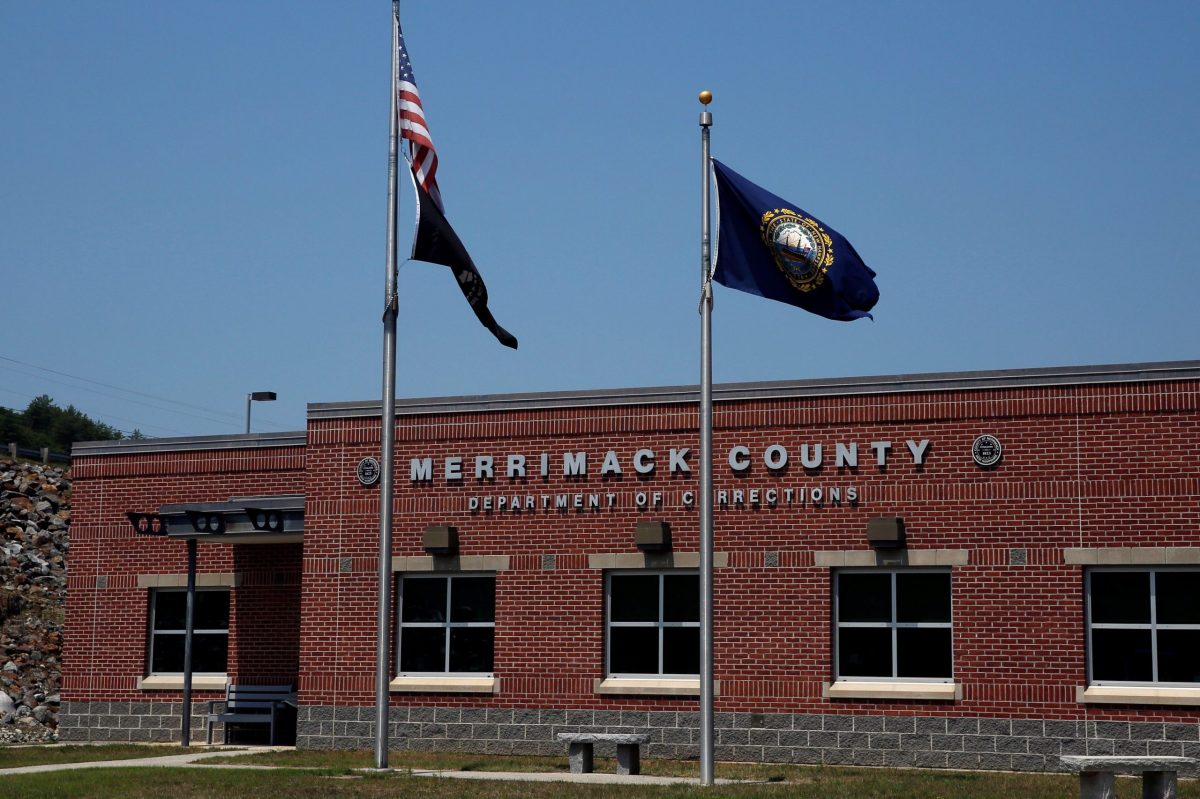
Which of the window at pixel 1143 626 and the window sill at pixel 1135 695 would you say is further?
the window at pixel 1143 626

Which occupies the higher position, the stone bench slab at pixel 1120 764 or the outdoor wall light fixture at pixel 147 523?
the outdoor wall light fixture at pixel 147 523

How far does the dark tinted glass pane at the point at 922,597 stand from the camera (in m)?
23.1

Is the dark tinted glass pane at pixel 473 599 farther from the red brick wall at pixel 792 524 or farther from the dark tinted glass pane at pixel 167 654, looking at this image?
the dark tinted glass pane at pixel 167 654

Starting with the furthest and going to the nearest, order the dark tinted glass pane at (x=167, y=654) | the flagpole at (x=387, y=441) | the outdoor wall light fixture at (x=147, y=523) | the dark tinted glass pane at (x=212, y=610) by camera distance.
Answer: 1. the dark tinted glass pane at (x=167, y=654)
2. the dark tinted glass pane at (x=212, y=610)
3. the outdoor wall light fixture at (x=147, y=523)
4. the flagpole at (x=387, y=441)

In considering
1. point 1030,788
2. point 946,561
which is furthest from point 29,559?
point 1030,788

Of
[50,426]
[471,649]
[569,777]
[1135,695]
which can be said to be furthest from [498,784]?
[50,426]

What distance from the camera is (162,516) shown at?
2848 centimetres

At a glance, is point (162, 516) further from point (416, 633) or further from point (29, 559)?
point (29, 559)

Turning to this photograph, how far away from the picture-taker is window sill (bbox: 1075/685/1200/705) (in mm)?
21516

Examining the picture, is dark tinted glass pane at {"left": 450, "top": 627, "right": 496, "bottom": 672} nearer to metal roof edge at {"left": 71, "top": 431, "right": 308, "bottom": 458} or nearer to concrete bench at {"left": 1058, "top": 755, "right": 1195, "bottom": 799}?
metal roof edge at {"left": 71, "top": 431, "right": 308, "bottom": 458}

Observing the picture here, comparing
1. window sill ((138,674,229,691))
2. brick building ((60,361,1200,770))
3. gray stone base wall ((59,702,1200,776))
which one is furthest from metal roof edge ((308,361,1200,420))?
window sill ((138,674,229,691))

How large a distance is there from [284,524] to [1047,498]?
1280 cm

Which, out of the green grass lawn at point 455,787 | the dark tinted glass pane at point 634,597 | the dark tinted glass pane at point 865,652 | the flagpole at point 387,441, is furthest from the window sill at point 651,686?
the flagpole at point 387,441

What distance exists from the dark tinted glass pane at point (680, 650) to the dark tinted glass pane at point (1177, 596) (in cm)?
669
